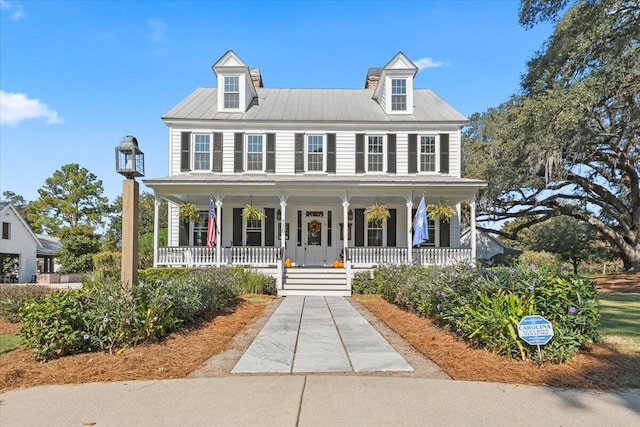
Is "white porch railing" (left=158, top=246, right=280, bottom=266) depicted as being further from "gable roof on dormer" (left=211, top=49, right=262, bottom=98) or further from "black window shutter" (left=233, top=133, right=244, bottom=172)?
"gable roof on dormer" (left=211, top=49, right=262, bottom=98)

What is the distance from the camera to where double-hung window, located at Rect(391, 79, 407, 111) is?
754 inches

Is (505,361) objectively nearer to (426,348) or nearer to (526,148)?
(426,348)

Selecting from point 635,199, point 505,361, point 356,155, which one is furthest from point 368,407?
point 635,199

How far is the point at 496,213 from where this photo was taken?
27.8 metres

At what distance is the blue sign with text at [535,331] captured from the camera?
5328mm

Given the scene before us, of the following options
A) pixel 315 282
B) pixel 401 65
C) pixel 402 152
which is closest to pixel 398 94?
pixel 401 65

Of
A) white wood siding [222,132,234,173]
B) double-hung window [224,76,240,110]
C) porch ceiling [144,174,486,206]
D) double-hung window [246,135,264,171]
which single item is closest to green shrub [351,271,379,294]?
porch ceiling [144,174,486,206]

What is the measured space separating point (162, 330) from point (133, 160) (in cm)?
274

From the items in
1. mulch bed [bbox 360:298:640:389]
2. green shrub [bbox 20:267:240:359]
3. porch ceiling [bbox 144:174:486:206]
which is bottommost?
mulch bed [bbox 360:298:640:389]

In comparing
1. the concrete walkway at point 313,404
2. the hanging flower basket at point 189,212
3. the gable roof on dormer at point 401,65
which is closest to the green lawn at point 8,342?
the concrete walkway at point 313,404

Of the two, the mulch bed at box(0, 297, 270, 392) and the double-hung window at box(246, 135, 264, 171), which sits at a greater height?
the double-hung window at box(246, 135, 264, 171)

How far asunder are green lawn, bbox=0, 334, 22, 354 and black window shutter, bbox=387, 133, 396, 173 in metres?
14.1

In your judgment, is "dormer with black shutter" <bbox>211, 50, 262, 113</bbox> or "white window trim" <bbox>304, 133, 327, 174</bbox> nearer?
"white window trim" <bbox>304, 133, 327, 174</bbox>

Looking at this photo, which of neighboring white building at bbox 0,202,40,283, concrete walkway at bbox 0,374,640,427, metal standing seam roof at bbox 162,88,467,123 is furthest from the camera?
neighboring white building at bbox 0,202,40,283
